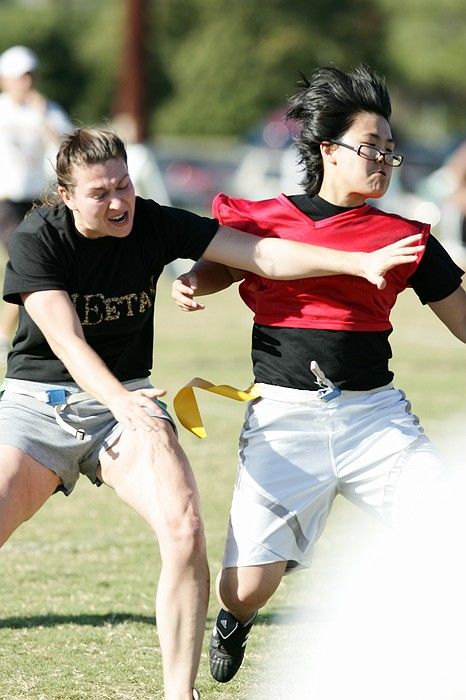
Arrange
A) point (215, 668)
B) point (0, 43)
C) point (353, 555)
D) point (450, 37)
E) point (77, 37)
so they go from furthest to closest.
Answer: point (450, 37) → point (77, 37) → point (0, 43) → point (353, 555) → point (215, 668)

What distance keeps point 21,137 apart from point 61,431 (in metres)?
8.07

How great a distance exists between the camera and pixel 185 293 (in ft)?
15.0

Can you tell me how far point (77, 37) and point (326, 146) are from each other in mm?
55126

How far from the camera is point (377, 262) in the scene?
4305 mm

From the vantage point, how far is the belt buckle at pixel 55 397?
441 cm

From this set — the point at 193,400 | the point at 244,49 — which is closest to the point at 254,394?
the point at 193,400

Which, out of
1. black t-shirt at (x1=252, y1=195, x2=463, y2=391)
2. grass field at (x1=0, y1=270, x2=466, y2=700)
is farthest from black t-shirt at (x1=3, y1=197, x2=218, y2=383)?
grass field at (x1=0, y1=270, x2=466, y2=700)

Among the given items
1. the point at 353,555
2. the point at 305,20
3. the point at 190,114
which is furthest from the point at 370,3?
the point at 353,555

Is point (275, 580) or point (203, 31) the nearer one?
point (275, 580)

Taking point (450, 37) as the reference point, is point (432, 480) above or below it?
above

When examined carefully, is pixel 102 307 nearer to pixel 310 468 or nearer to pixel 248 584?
pixel 310 468

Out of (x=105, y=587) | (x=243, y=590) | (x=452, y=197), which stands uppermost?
(x=243, y=590)

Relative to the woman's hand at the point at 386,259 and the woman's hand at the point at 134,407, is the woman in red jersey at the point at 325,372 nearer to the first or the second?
the woman's hand at the point at 386,259

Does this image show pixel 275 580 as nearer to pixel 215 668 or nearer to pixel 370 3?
pixel 215 668
